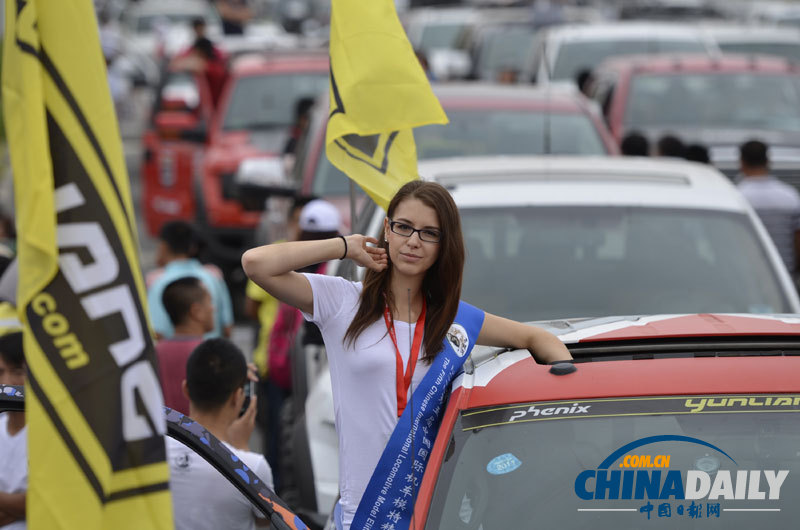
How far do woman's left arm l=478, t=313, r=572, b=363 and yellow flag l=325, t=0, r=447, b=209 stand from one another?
3.15 feet

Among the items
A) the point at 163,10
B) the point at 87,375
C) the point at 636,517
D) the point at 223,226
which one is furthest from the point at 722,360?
the point at 163,10

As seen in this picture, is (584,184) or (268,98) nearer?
(584,184)

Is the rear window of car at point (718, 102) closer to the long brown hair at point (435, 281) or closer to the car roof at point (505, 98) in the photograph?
the car roof at point (505, 98)

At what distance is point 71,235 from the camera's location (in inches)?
96.2

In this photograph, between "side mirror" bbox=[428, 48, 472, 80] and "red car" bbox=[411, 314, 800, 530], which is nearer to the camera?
"red car" bbox=[411, 314, 800, 530]

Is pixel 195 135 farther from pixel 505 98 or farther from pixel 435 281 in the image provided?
pixel 435 281

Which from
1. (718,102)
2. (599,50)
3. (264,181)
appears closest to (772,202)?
(264,181)

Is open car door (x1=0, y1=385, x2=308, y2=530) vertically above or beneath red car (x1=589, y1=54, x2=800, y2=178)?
above

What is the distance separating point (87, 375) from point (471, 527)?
1.10 meters

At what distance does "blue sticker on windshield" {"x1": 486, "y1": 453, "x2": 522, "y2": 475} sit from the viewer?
126 inches

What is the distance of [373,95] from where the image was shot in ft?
14.6

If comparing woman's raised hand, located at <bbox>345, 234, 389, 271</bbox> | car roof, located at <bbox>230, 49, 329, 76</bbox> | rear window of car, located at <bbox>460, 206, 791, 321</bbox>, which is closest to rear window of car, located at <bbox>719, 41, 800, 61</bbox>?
car roof, located at <bbox>230, 49, 329, 76</bbox>

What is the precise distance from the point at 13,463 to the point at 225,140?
27.1ft

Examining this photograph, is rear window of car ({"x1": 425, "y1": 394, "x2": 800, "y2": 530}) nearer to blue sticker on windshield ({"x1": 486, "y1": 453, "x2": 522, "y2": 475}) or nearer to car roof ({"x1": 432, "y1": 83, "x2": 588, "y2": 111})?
blue sticker on windshield ({"x1": 486, "y1": 453, "x2": 522, "y2": 475})
